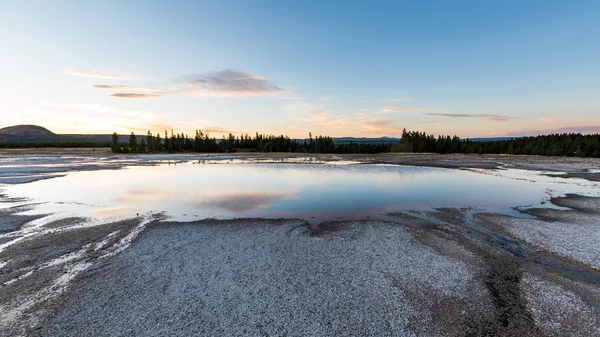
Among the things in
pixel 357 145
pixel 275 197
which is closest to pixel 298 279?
pixel 275 197

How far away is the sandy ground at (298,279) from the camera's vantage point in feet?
26.2

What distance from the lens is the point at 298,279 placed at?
10.4m

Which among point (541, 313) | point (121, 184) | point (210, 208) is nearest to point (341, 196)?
point (210, 208)

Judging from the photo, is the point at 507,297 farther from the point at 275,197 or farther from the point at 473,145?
the point at 473,145

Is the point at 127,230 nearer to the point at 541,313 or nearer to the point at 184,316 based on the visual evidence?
the point at 184,316

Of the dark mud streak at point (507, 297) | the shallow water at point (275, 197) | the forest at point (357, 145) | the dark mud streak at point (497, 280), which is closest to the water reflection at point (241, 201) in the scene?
the shallow water at point (275, 197)

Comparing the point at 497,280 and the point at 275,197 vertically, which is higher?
the point at 275,197

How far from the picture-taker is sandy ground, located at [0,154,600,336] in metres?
7.98

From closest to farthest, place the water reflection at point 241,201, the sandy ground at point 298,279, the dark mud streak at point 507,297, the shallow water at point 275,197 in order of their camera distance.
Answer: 1. the dark mud streak at point 507,297
2. the sandy ground at point 298,279
3. the shallow water at point 275,197
4. the water reflection at point 241,201

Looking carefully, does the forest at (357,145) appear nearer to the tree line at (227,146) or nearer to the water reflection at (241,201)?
the tree line at (227,146)

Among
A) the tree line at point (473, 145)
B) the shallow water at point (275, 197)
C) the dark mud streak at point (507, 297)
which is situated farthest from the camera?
the tree line at point (473, 145)

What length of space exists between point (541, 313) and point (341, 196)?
18511 millimetres

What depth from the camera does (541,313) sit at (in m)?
8.38

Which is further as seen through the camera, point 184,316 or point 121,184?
point 121,184
